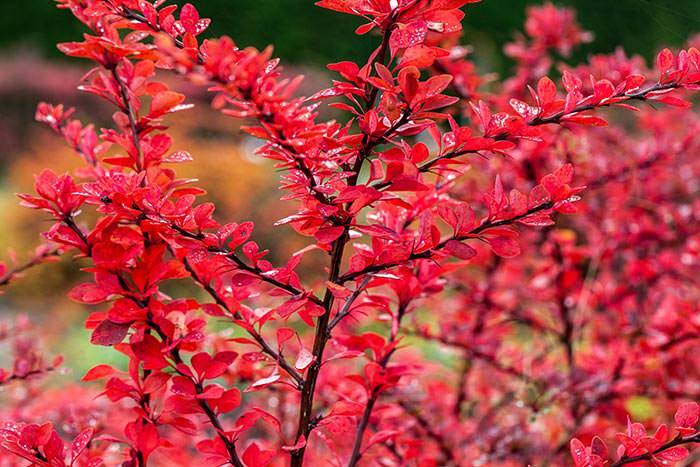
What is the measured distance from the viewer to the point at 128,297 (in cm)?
82

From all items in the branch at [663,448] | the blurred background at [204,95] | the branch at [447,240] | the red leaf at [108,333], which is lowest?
the blurred background at [204,95]

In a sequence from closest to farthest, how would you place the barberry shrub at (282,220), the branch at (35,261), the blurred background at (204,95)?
the barberry shrub at (282,220), the branch at (35,261), the blurred background at (204,95)

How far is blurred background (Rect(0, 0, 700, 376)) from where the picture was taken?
1638 mm

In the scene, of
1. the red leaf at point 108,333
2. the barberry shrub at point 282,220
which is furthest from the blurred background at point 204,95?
the red leaf at point 108,333

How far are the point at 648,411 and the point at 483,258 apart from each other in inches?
75.7

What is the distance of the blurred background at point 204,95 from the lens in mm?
1638

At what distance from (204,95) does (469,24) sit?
7488mm

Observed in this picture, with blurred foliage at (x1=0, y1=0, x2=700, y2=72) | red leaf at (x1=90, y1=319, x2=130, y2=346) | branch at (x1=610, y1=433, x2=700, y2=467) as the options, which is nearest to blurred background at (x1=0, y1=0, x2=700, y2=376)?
blurred foliage at (x1=0, y1=0, x2=700, y2=72)

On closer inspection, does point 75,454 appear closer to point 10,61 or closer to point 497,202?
point 497,202

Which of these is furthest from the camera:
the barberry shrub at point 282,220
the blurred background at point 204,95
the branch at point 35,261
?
the blurred background at point 204,95

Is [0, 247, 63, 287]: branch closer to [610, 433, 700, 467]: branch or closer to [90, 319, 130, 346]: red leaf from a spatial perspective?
[90, 319, 130, 346]: red leaf

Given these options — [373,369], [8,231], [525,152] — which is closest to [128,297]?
[373,369]

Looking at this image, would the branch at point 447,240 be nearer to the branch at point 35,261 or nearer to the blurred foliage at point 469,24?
the blurred foliage at point 469,24

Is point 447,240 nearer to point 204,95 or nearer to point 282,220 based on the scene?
point 282,220
